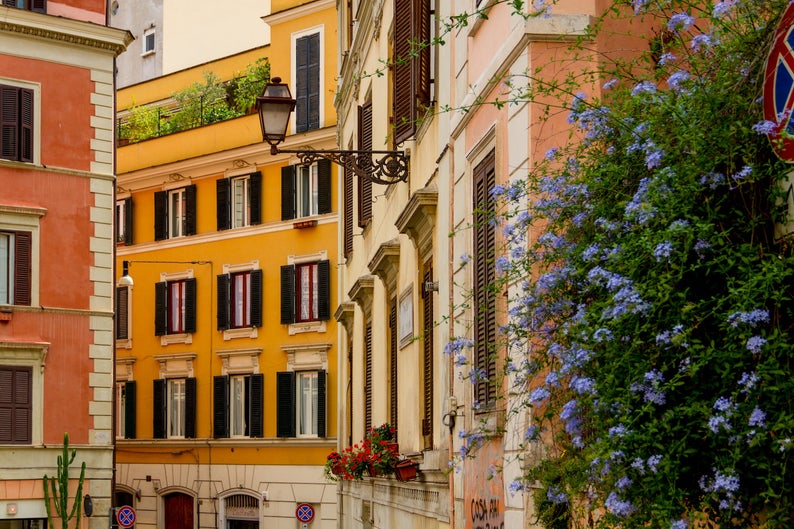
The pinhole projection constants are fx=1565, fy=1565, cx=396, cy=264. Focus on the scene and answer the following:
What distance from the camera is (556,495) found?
664cm

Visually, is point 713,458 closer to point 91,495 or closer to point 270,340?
point 91,495

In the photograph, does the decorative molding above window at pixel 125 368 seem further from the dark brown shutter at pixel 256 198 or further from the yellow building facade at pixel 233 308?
the dark brown shutter at pixel 256 198

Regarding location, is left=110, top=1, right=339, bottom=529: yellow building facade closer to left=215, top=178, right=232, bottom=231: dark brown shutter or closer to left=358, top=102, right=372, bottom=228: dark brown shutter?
left=215, top=178, right=232, bottom=231: dark brown shutter

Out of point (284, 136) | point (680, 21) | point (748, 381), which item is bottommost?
point (748, 381)

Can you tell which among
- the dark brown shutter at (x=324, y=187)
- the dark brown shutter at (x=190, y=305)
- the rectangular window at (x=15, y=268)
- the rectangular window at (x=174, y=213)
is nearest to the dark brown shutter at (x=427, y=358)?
the rectangular window at (x=15, y=268)

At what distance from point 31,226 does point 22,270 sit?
881 mm

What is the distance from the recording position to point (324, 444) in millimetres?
37438

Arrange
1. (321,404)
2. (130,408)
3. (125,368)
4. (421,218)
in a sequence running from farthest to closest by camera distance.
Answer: (125,368) < (130,408) < (321,404) < (421,218)

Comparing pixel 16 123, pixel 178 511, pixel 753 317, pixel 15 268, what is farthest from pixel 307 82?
pixel 753 317

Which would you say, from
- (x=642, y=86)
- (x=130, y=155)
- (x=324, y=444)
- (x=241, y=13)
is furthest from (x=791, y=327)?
(x=241, y=13)

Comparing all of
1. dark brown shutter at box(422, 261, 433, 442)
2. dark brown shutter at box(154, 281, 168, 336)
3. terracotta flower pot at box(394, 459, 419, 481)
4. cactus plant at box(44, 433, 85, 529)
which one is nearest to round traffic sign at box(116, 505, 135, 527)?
cactus plant at box(44, 433, 85, 529)

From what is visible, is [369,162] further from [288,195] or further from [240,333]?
[240,333]

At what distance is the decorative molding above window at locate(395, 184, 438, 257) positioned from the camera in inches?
509

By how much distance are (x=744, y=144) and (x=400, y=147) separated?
35.8 ft
